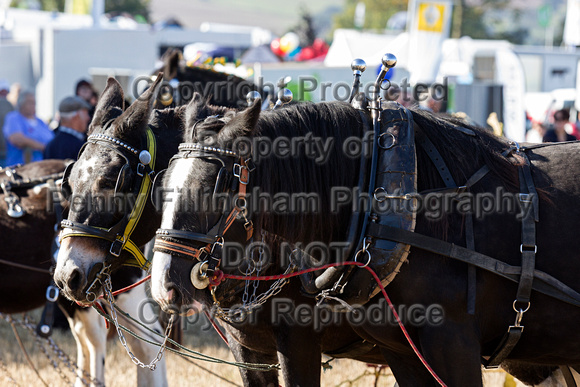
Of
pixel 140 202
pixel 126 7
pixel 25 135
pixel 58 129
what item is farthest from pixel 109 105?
pixel 126 7

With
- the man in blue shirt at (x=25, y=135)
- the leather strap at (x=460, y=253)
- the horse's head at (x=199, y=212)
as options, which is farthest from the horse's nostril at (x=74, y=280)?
the man in blue shirt at (x=25, y=135)

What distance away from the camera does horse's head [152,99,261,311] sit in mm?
2646

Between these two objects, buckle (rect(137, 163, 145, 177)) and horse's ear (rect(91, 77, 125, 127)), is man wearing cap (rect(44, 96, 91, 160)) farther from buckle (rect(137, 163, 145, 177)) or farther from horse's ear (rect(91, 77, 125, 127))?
buckle (rect(137, 163, 145, 177))

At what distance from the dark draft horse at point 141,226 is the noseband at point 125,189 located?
26 mm

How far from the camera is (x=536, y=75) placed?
1995 cm

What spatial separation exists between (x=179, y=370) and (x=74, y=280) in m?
2.82

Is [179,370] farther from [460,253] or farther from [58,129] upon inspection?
[460,253]

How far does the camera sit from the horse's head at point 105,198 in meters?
3.21

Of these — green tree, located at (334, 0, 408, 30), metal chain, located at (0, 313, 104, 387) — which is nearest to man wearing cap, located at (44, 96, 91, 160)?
metal chain, located at (0, 313, 104, 387)

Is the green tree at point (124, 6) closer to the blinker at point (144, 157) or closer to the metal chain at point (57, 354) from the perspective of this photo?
the metal chain at point (57, 354)

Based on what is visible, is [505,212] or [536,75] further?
[536,75]

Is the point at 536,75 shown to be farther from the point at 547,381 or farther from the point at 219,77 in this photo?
the point at 547,381

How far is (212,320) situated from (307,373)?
2.28ft

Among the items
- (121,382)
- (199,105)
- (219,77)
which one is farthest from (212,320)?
(219,77)
